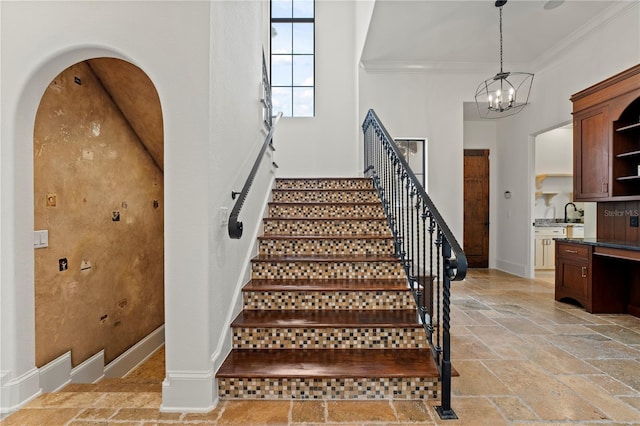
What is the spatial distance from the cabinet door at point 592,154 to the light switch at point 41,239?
5504mm

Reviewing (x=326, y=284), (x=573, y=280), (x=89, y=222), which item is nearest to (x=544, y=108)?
(x=573, y=280)

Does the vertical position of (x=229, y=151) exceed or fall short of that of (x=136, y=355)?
it exceeds it

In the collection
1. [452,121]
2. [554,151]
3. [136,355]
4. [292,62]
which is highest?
[292,62]

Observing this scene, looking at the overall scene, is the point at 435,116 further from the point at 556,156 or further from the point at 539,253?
the point at 539,253

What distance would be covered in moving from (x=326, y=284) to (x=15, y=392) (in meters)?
2.11

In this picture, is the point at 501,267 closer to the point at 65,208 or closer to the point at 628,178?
the point at 628,178

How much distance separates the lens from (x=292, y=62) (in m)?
6.79

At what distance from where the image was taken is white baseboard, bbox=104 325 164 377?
3158 millimetres

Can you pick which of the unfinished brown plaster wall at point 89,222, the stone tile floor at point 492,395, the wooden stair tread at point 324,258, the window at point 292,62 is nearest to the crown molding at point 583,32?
the stone tile floor at point 492,395

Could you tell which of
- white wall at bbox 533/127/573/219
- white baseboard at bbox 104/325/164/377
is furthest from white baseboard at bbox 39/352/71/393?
white wall at bbox 533/127/573/219

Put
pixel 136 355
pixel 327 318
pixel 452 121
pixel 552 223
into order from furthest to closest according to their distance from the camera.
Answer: pixel 552 223
pixel 452 121
pixel 136 355
pixel 327 318

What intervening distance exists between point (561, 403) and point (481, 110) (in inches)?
212

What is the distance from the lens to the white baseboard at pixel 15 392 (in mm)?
1996

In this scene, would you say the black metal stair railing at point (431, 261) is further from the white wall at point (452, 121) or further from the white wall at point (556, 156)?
the white wall at point (556, 156)
